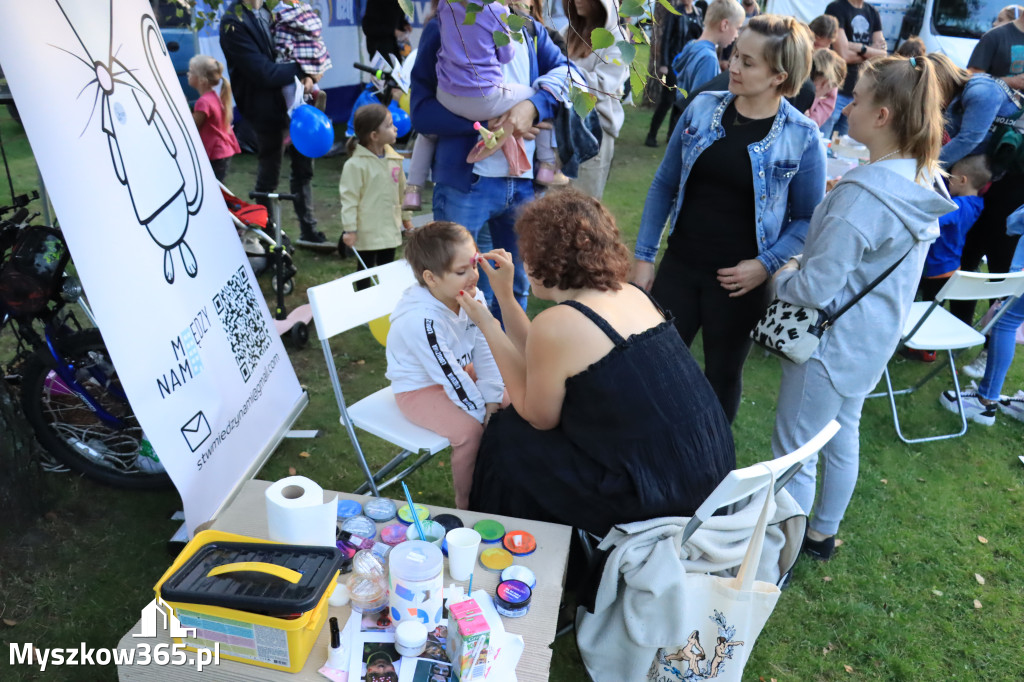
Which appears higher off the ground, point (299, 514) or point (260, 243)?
point (299, 514)

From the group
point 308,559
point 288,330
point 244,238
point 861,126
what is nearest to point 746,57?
point 861,126

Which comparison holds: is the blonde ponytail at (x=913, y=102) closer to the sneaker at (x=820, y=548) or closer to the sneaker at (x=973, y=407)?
the sneaker at (x=820, y=548)

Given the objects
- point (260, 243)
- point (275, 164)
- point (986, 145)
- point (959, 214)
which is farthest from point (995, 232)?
point (275, 164)

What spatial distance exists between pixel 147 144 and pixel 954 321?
12.8ft

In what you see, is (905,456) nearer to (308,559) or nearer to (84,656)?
(308,559)

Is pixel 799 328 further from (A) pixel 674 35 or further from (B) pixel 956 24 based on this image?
(B) pixel 956 24

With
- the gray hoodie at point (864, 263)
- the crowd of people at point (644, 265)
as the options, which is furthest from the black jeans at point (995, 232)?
the gray hoodie at point (864, 263)

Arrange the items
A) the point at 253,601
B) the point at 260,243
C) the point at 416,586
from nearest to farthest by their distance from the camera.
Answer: the point at 253,601
the point at 416,586
the point at 260,243

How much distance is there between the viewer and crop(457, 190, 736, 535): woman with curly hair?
1.90 m

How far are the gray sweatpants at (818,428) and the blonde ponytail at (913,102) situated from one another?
0.71 metres

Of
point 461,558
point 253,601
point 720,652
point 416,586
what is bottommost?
point 720,652

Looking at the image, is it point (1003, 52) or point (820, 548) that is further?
point (1003, 52)

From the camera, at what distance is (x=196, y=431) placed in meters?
2.44

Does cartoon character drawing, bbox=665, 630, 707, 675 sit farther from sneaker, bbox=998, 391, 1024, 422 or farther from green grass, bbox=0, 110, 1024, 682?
sneaker, bbox=998, 391, 1024, 422
